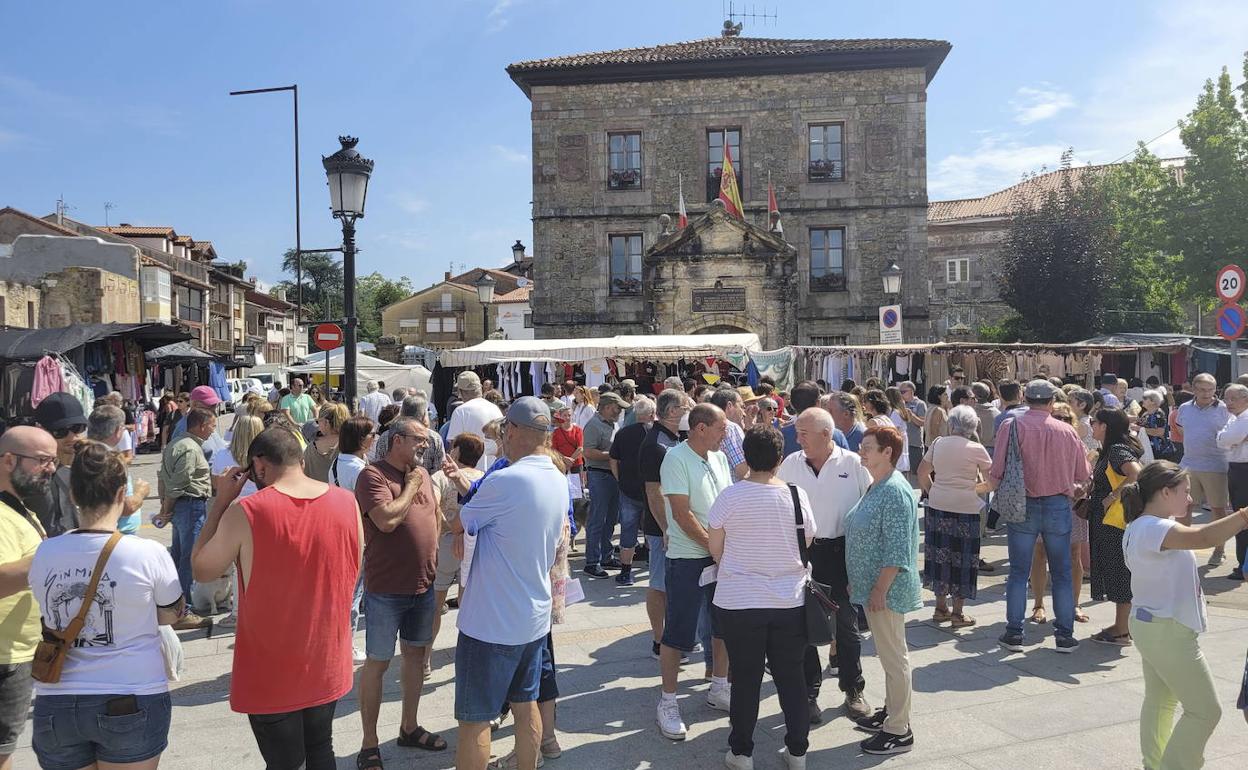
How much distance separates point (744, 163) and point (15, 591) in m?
26.4

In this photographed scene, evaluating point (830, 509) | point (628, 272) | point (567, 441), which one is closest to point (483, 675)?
point (830, 509)

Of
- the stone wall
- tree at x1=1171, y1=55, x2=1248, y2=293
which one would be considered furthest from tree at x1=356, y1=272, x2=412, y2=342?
tree at x1=1171, y1=55, x2=1248, y2=293

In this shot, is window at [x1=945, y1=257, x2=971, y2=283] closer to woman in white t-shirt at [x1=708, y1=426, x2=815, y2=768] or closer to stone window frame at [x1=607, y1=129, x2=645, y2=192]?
stone window frame at [x1=607, y1=129, x2=645, y2=192]

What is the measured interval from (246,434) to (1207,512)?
1191 centimetres

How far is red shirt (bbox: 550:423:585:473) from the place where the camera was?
9266 millimetres

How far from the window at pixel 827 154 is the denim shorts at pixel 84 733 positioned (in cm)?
2685

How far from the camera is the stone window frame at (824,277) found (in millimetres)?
27281

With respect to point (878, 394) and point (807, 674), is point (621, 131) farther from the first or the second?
point (807, 674)

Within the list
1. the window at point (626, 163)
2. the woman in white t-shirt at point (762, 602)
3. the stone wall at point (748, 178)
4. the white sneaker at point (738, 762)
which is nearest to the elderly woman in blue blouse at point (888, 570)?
the woman in white t-shirt at point (762, 602)

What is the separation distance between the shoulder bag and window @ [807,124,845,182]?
26.7m

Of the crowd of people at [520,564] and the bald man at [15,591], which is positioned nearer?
the crowd of people at [520,564]

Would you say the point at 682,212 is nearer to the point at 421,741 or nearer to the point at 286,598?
the point at 421,741

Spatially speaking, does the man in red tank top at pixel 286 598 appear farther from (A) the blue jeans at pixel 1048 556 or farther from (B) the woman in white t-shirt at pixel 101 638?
(A) the blue jeans at pixel 1048 556

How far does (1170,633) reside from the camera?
3789 mm
